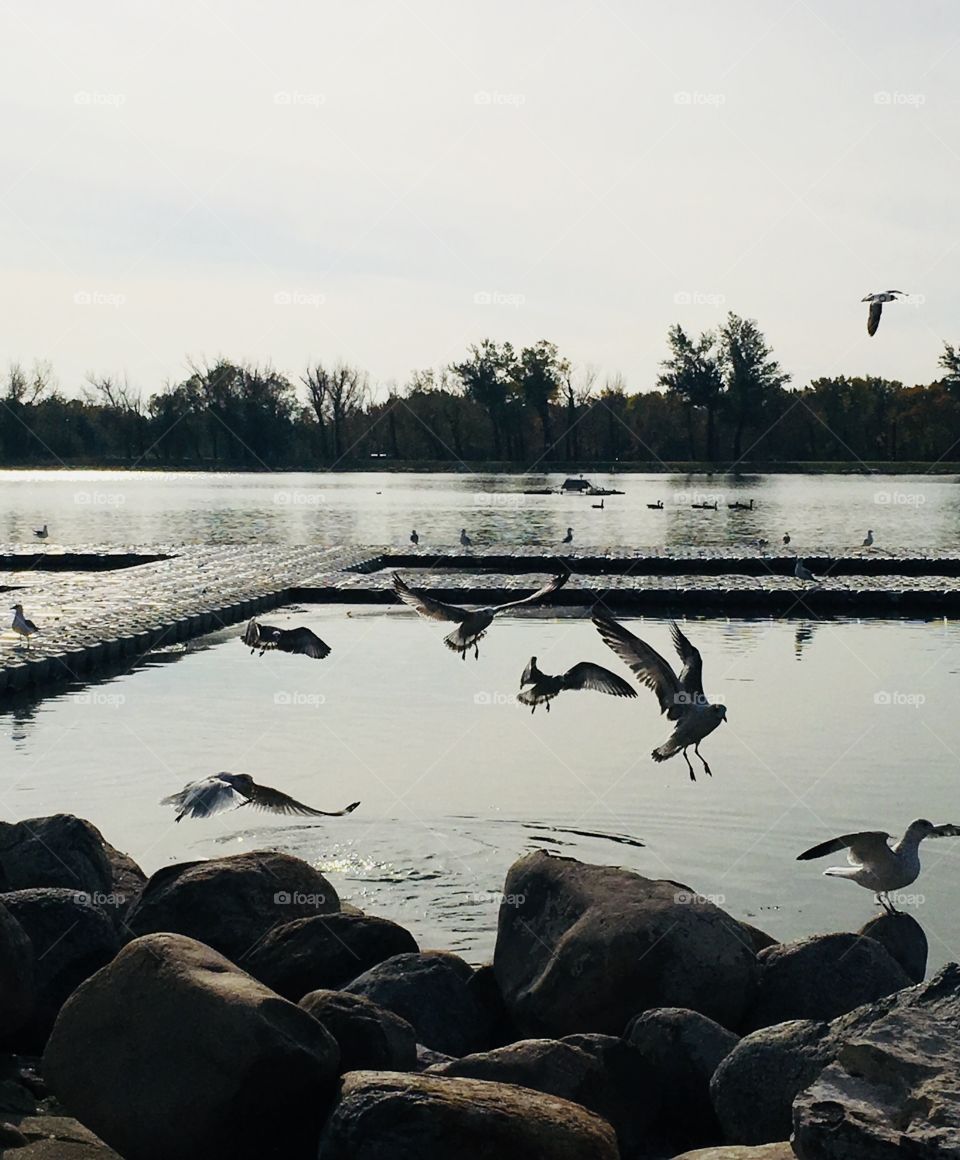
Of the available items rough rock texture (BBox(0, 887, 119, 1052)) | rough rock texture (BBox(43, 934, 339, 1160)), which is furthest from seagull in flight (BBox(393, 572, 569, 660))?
rough rock texture (BBox(43, 934, 339, 1160))

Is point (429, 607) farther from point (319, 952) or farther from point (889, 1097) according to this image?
point (889, 1097)

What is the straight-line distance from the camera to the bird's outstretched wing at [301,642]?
14.6 meters

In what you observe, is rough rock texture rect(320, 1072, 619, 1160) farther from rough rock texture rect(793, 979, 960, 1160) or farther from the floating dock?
the floating dock

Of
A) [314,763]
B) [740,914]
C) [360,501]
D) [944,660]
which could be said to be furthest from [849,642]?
[360,501]

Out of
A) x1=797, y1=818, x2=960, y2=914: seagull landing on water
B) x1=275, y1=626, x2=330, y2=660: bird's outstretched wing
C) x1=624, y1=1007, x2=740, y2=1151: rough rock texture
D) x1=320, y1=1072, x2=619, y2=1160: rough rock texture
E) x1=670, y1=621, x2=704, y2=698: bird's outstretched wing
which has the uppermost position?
x1=670, y1=621, x2=704, y2=698: bird's outstretched wing

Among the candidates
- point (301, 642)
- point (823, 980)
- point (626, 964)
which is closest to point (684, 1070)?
point (626, 964)

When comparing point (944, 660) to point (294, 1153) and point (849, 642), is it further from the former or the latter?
point (294, 1153)

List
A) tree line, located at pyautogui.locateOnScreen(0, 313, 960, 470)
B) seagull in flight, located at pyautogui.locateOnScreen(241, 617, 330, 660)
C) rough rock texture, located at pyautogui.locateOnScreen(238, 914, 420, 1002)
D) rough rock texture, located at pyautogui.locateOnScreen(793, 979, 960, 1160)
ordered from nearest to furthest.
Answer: rough rock texture, located at pyautogui.locateOnScreen(793, 979, 960, 1160)
rough rock texture, located at pyautogui.locateOnScreen(238, 914, 420, 1002)
seagull in flight, located at pyautogui.locateOnScreen(241, 617, 330, 660)
tree line, located at pyautogui.locateOnScreen(0, 313, 960, 470)

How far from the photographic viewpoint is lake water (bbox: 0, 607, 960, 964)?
1092 centimetres

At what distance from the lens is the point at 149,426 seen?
456 feet

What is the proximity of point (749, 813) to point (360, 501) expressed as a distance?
211 ft

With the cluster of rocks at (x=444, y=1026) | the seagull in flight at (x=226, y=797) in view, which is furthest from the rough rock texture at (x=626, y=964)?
the seagull in flight at (x=226, y=797)

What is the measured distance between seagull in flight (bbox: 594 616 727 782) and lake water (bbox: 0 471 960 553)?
96.9 feet

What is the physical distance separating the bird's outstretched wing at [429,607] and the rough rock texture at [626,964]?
4328mm
